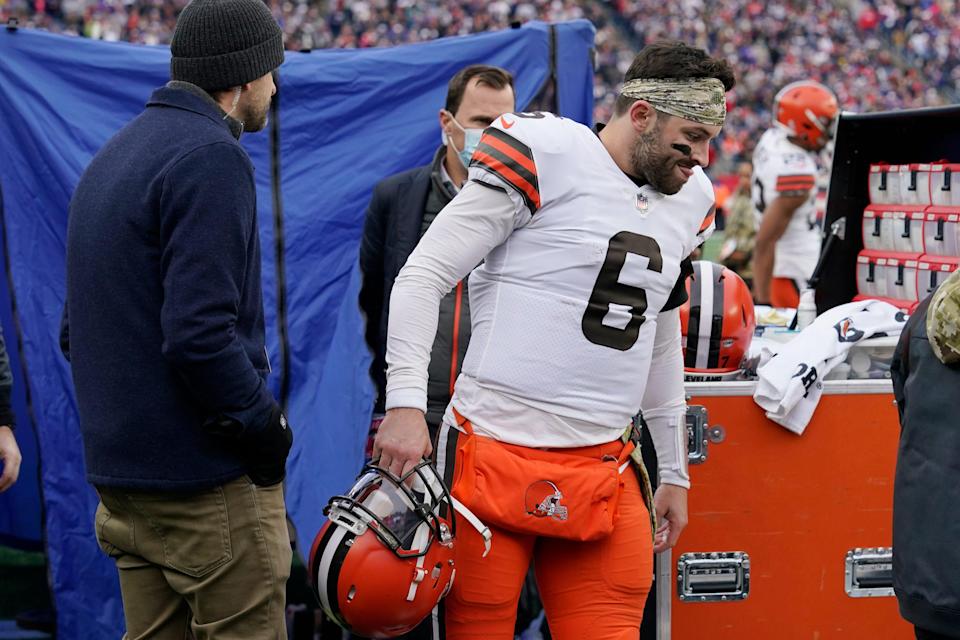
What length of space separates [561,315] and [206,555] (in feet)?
2.90

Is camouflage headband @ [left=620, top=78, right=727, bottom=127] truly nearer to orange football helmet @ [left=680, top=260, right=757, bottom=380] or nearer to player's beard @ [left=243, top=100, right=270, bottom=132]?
player's beard @ [left=243, top=100, right=270, bottom=132]

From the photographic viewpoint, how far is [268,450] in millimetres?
2359

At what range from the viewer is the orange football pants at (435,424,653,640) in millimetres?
2410

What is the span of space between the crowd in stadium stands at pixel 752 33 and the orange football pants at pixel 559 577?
2210 centimetres

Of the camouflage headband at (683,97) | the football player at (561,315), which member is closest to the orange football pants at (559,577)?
the football player at (561,315)

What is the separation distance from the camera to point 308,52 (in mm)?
4605

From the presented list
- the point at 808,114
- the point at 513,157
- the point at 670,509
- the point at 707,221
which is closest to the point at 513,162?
the point at 513,157

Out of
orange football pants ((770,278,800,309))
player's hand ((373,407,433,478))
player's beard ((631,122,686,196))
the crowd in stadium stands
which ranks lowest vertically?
the crowd in stadium stands

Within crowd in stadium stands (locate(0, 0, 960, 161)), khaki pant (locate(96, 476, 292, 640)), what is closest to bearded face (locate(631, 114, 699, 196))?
khaki pant (locate(96, 476, 292, 640))

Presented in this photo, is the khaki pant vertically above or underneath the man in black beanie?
underneath

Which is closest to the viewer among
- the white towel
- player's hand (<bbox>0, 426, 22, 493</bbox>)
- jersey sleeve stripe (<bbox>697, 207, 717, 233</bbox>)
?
jersey sleeve stripe (<bbox>697, 207, 717, 233</bbox>)

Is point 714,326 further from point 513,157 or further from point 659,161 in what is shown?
point 513,157

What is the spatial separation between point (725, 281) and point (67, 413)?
2.40 meters

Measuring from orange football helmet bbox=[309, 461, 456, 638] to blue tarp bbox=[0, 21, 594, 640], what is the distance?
212 centimetres
